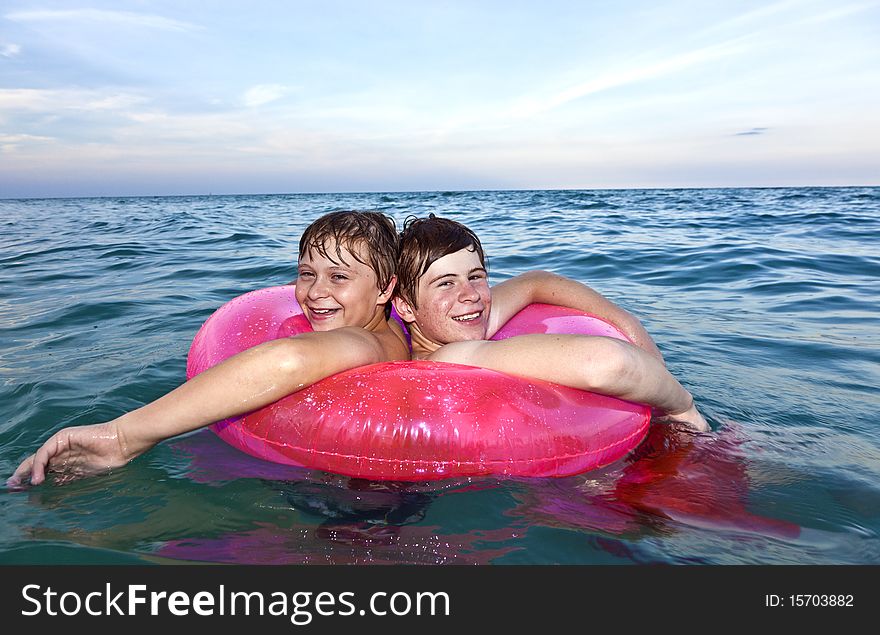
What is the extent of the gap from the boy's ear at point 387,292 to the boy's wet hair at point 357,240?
2 centimetres

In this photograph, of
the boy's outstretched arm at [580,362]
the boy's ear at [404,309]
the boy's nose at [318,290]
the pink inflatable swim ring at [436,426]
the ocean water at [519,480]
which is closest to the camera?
the ocean water at [519,480]

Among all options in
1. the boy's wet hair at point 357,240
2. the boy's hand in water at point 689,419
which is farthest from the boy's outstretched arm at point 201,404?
the boy's hand in water at point 689,419

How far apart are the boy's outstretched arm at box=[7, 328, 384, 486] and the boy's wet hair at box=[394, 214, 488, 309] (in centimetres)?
64

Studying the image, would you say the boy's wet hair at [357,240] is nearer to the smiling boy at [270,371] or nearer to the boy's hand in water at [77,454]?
the smiling boy at [270,371]

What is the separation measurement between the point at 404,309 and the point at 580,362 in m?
1.06

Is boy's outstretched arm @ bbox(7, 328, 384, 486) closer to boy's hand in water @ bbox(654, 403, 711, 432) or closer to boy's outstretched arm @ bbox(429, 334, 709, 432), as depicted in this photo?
boy's outstretched arm @ bbox(429, 334, 709, 432)

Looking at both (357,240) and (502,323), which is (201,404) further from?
(502,323)

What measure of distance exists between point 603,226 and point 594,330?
12.5 metres

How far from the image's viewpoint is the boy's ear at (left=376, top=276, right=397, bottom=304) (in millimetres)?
3281

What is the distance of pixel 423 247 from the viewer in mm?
3184

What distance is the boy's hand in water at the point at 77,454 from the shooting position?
2.59 meters

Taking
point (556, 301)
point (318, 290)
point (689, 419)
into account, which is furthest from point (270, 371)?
point (689, 419)
